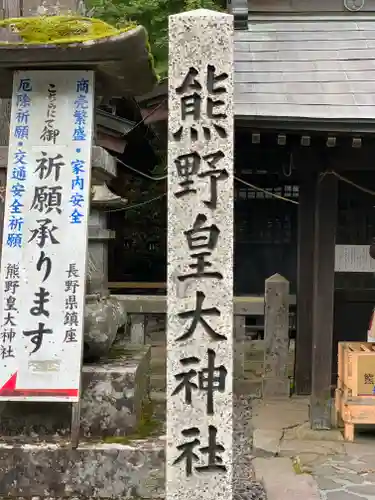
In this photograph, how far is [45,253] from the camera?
187 inches

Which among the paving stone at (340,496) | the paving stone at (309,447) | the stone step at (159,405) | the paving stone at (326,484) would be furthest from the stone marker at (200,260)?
the paving stone at (309,447)

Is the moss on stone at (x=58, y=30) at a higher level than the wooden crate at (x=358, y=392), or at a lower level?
higher

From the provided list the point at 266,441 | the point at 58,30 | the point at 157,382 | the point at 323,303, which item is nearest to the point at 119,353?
the point at 266,441

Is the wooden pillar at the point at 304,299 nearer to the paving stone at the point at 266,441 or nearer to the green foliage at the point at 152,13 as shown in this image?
the paving stone at the point at 266,441

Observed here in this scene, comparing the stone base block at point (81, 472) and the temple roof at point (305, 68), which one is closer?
the stone base block at point (81, 472)

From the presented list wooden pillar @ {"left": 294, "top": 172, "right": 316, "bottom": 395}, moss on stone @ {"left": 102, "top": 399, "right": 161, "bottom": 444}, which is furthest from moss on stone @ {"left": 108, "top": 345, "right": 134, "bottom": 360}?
wooden pillar @ {"left": 294, "top": 172, "right": 316, "bottom": 395}

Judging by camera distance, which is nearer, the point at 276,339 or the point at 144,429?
the point at 144,429

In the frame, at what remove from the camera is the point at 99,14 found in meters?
10.5

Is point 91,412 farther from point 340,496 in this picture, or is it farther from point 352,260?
point 352,260

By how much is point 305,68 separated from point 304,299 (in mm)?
3054

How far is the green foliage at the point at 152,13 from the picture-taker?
33.8 feet

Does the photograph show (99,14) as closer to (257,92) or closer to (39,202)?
(257,92)

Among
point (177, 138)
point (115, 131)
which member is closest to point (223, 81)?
point (177, 138)

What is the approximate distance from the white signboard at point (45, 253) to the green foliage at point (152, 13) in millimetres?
5634
